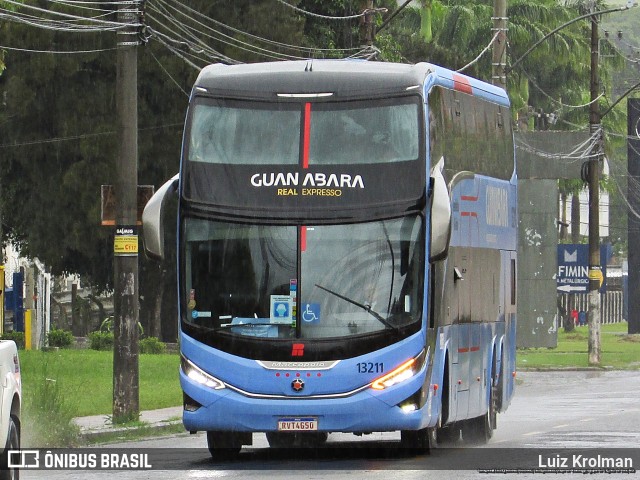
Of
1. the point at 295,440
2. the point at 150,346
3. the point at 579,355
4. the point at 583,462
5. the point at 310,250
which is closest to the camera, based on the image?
the point at 583,462

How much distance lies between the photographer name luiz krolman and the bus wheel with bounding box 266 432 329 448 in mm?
3195

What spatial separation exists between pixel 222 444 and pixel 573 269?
122ft

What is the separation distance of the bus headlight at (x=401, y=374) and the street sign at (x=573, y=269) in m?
35.6

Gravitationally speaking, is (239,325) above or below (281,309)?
below

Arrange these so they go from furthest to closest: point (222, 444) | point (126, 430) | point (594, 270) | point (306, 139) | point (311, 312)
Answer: point (594, 270) < point (126, 430) < point (222, 444) < point (306, 139) < point (311, 312)

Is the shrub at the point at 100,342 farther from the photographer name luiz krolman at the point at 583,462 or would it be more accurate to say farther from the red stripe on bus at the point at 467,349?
the photographer name luiz krolman at the point at 583,462

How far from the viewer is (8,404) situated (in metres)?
13.3

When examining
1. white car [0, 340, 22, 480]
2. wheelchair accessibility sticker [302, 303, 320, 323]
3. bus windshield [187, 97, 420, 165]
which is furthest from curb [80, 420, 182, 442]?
white car [0, 340, 22, 480]

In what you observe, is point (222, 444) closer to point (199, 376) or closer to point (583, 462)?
point (199, 376)

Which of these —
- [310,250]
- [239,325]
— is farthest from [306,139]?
[239,325]

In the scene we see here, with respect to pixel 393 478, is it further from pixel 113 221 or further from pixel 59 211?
pixel 59 211

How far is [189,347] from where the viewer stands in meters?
17.7

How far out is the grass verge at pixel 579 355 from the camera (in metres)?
48.7

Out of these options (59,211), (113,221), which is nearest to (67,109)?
(59,211)
